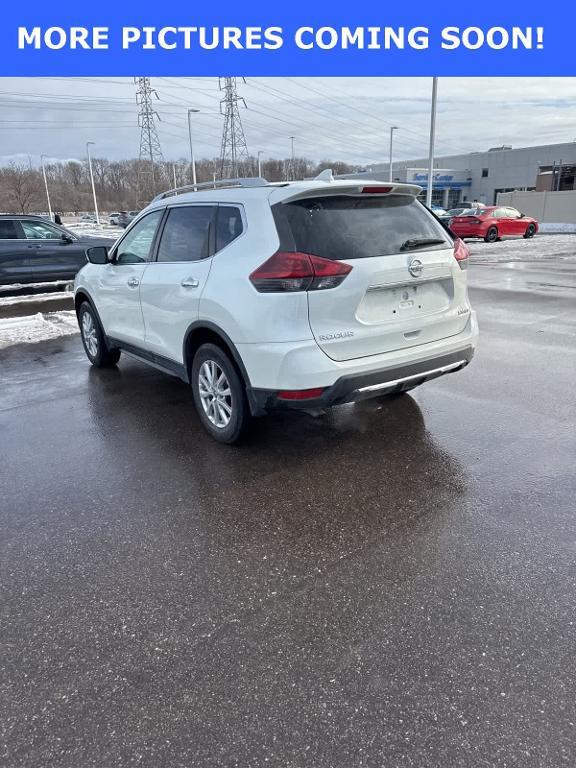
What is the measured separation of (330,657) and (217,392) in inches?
97.6

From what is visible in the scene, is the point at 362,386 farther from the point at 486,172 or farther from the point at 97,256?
the point at 486,172

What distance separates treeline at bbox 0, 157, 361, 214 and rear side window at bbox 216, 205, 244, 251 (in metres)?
62.2

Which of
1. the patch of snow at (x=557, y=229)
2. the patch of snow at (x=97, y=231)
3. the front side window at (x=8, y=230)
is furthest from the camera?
the patch of snow at (x=557, y=229)

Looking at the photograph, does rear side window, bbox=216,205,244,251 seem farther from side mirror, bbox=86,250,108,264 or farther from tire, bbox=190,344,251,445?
side mirror, bbox=86,250,108,264

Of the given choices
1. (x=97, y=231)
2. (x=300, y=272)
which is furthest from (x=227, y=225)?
(x=97, y=231)

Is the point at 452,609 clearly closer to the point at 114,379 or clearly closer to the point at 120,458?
the point at 120,458

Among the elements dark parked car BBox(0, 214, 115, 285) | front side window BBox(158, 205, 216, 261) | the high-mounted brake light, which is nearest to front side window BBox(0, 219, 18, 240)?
dark parked car BBox(0, 214, 115, 285)

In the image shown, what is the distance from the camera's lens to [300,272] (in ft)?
12.2

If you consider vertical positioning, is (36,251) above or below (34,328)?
above

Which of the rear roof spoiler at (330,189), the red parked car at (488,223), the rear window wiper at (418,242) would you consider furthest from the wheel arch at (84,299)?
the red parked car at (488,223)

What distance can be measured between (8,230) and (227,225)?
1049 centimetres

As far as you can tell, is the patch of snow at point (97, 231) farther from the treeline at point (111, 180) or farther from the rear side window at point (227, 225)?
the rear side window at point (227, 225)

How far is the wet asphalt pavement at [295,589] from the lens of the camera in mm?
2080

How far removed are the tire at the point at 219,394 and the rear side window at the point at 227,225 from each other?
2.57 feet
